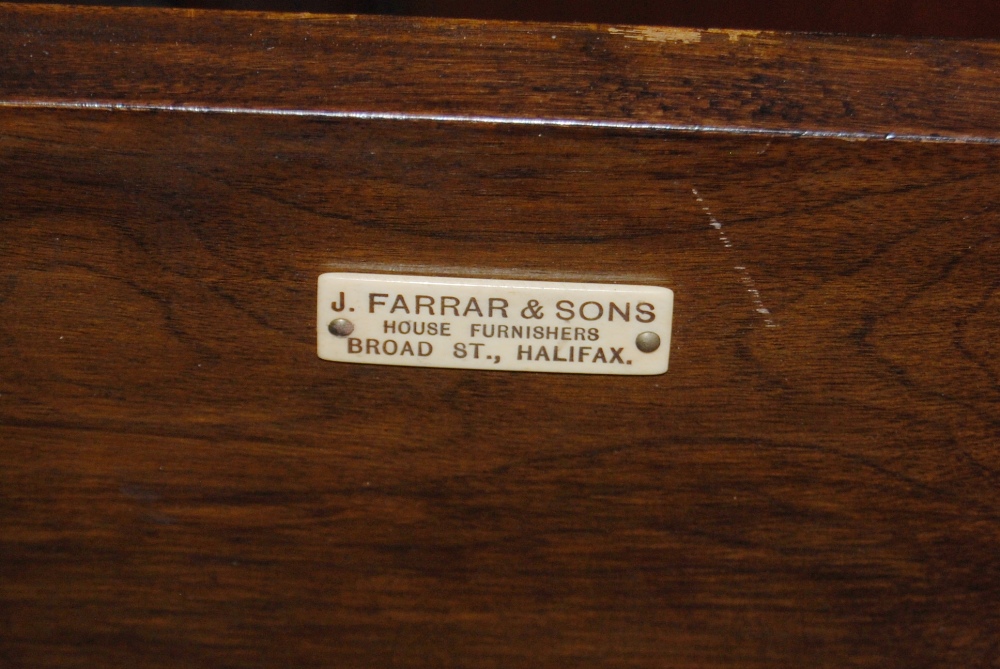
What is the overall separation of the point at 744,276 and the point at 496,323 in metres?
0.11

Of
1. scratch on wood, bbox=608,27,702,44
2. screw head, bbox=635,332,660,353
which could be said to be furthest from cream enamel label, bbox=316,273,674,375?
scratch on wood, bbox=608,27,702,44

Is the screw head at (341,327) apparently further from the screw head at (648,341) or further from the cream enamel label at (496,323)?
the screw head at (648,341)

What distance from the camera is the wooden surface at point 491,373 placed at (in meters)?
0.38

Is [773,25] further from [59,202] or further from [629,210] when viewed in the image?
[59,202]

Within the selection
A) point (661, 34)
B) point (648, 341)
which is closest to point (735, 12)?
point (661, 34)

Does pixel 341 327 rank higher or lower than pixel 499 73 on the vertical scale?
lower

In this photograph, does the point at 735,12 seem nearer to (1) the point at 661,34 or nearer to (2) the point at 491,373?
(1) the point at 661,34

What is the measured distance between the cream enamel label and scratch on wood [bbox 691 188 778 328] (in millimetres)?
32

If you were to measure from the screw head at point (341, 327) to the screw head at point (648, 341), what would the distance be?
0.12 m

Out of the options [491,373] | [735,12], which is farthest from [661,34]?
[491,373]

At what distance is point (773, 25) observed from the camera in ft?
1.44

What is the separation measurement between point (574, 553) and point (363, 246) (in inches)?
6.9

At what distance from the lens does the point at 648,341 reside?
0.40 m

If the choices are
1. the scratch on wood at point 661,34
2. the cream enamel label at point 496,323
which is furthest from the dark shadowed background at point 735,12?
the cream enamel label at point 496,323
